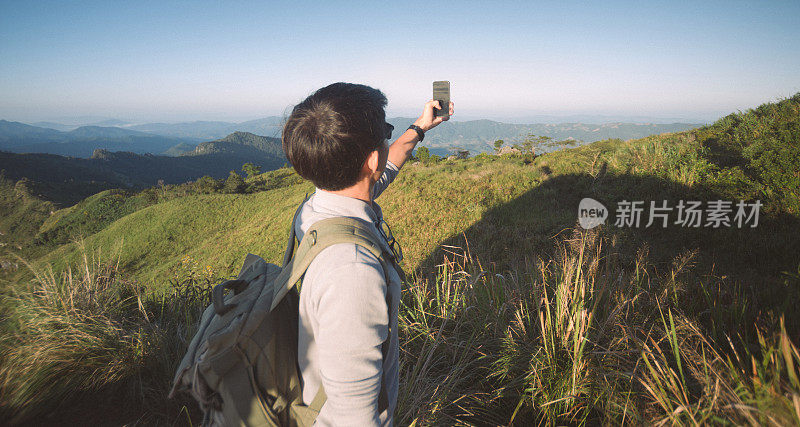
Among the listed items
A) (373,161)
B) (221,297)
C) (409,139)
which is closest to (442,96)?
(409,139)

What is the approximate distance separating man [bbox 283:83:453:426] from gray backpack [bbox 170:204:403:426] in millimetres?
48

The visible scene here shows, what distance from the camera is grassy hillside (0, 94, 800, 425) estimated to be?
1841 millimetres

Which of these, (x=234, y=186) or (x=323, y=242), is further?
(x=234, y=186)

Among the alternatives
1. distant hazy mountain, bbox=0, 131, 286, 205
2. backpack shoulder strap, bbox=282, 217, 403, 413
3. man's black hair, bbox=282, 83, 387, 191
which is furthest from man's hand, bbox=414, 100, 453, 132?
distant hazy mountain, bbox=0, 131, 286, 205

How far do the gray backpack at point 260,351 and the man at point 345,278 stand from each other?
0.05 metres

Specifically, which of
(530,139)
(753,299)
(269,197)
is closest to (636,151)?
(753,299)

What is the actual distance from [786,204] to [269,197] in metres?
22.6

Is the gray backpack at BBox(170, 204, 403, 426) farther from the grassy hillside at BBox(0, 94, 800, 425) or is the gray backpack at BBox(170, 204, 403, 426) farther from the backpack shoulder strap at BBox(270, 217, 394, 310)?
the grassy hillside at BBox(0, 94, 800, 425)

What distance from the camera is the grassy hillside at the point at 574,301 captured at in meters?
1.84

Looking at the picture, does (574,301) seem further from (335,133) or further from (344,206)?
(335,133)

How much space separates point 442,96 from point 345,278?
181 cm

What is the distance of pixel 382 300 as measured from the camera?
101 centimetres

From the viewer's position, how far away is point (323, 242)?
3.49 feet

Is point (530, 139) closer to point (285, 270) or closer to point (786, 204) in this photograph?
point (786, 204)
